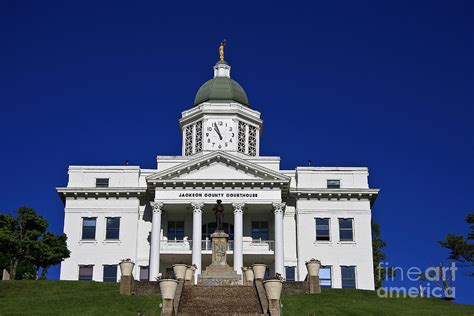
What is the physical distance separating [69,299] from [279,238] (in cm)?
2135

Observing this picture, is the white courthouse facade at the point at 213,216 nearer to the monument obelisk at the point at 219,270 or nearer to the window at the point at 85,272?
the window at the point at 85,272

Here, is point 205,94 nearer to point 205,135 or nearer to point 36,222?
point 205,135

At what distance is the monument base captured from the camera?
44.8 metres

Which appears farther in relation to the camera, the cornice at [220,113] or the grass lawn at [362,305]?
the cornice at [220,113]

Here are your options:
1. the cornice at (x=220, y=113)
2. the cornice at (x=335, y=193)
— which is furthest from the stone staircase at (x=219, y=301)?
the cornice at (x=220, y=113)

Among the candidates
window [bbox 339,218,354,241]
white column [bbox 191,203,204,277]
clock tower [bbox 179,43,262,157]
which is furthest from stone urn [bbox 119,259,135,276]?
window [bbox 339,218,354,241]

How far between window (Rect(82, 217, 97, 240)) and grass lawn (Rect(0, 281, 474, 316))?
1375cm

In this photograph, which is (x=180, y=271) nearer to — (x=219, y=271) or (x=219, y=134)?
(x=219, y=271)

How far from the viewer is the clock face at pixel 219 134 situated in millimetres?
68062

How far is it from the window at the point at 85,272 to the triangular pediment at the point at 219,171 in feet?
28.0

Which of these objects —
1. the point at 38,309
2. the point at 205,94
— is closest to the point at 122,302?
the point at 38,309

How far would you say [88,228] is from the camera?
6359cm

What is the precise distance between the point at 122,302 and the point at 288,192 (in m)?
24.2

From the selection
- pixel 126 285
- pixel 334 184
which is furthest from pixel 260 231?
pixel 126 285
